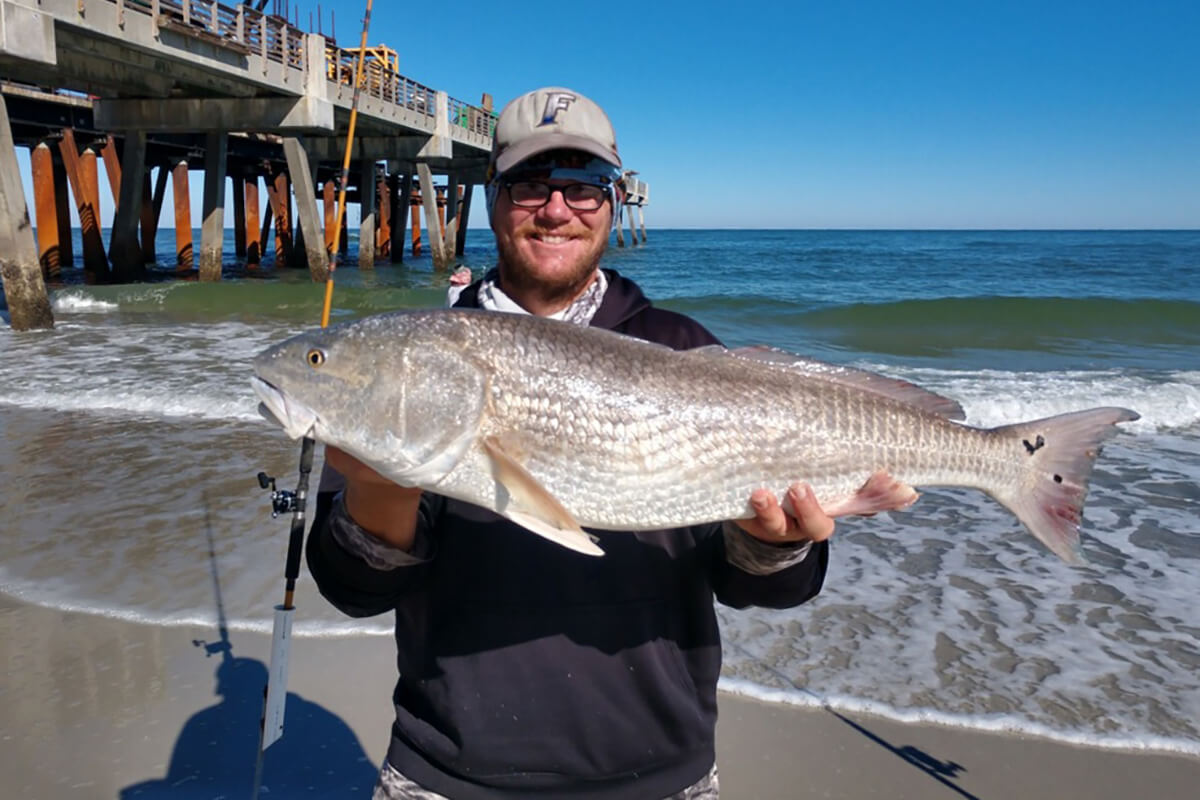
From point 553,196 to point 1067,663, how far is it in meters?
4.30

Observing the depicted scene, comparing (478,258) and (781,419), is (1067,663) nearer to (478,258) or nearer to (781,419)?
(781,419)

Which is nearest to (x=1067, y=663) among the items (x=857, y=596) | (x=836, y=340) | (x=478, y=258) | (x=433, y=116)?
(x=857, y=596)

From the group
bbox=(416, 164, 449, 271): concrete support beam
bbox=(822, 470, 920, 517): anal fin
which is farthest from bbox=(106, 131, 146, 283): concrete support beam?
bbox=(822, 470, 920, 517): anal fin

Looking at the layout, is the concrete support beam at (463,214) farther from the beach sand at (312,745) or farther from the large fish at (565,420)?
the large fish at (565,420)

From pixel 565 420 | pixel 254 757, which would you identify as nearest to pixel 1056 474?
pixel 565 420

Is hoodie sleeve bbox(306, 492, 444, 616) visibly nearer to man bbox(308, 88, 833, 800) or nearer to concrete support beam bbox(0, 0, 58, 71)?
man bbox(308, 88, 833, 800)

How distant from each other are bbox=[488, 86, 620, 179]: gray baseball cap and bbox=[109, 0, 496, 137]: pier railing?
11317 millimetres

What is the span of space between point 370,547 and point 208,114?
77.1ft

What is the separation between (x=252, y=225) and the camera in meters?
37.9

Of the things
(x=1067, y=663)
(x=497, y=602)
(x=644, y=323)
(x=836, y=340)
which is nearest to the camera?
(x=497, y=602)

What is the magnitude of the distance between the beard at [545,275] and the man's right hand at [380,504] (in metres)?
0.77

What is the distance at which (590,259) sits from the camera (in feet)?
8.09

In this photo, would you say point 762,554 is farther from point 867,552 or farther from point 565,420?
point 867,552

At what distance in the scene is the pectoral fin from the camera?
198 centimetres
